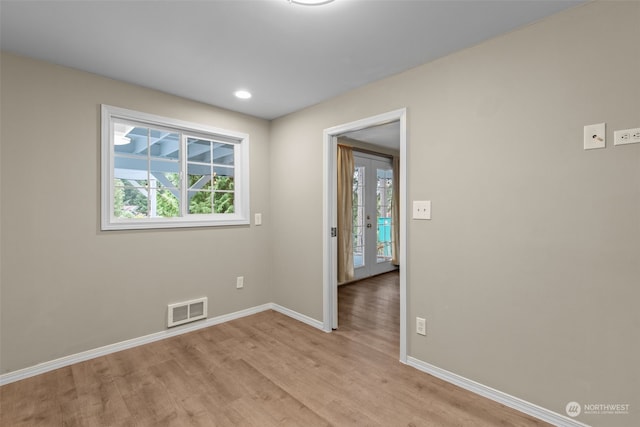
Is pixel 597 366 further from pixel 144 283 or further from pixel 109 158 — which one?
pixel 109 158

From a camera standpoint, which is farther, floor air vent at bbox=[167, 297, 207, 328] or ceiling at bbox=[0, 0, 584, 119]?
floor air vent at bbox=[167, 297, 207, 328]

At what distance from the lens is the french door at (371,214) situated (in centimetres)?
538

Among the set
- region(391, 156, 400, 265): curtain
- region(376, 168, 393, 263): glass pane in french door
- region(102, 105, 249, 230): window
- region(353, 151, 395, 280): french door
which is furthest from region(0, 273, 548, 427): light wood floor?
region(391, 156, 400, 265): curtain

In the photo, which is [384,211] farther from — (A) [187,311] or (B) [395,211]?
(A) [187,311]

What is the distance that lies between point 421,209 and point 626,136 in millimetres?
1193

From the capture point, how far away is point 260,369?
7.76 feet

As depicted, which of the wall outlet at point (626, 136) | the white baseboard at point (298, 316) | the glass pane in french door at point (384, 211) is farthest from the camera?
the glass pane in french door at point (384, 211)

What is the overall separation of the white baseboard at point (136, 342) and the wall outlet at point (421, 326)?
3.76ft

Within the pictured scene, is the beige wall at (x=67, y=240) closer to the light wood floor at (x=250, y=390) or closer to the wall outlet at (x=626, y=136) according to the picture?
the light wood floor at (x=250, y=390)

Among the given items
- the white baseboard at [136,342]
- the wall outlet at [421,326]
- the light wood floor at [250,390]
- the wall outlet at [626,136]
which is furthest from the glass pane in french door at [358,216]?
the wall outlet at [626,136]

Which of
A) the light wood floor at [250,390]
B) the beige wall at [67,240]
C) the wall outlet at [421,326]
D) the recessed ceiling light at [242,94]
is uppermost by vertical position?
the recessed ceiling light at [242,94]

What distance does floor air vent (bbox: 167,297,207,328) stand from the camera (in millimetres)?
2975

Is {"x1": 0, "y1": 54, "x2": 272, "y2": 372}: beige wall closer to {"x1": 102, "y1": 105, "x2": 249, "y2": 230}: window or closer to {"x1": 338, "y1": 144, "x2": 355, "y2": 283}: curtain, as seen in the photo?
{"x1": 102, "y1": 105, "x2": 249, "y2": 230}: window

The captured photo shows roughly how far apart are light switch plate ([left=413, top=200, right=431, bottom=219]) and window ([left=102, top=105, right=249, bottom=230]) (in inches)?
79.7
